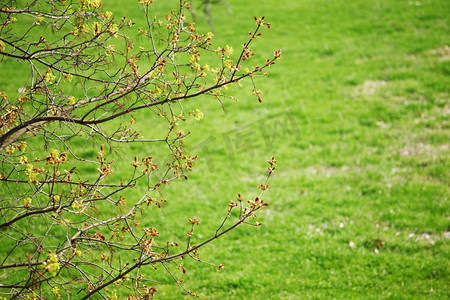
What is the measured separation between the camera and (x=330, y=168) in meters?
10.6

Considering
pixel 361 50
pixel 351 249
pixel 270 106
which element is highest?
pixel 361 50

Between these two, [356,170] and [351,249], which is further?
[356,170]

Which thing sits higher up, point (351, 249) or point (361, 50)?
point (361, 50)

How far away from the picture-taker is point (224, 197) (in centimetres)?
938

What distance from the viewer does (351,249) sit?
7.88 metres

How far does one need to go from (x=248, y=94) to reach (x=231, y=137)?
2916mm

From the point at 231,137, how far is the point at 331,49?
7.41m

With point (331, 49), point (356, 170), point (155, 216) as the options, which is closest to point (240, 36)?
point (331, 49)

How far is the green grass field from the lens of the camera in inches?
287

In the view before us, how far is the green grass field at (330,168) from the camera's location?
729 centimetres

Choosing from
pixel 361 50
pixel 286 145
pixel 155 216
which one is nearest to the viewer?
pixel 155 216

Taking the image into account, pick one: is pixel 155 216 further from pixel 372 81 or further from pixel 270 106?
pixel 372 81

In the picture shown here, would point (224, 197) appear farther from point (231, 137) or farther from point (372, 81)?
point (372, 81)

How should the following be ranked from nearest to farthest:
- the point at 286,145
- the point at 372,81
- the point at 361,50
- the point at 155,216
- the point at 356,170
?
the point at 155,216 → the point at 356,170 → the point at 286,145 → the point at 372,81 → the point at 361,50
